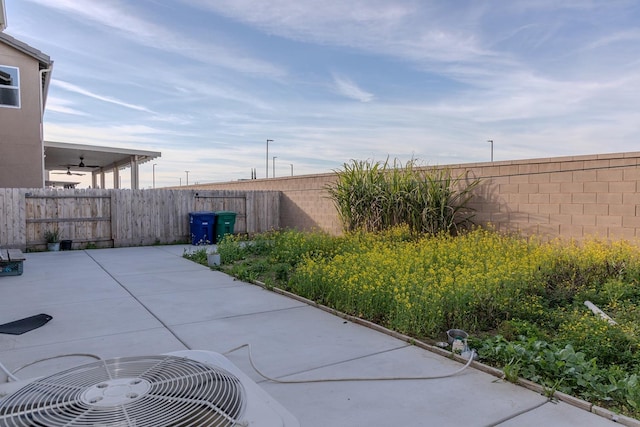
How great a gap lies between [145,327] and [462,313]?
3285 mm

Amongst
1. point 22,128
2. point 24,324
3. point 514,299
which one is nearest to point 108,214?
point 22,128

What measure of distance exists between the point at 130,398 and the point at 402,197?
8.44 metres

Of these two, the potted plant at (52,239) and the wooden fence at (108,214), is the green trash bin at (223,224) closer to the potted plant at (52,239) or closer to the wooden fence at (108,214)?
the wooden fence at (108,214)

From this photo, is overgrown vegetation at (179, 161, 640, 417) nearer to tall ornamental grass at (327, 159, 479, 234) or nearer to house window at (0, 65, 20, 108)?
tall ornamental grass at (327, 159, 479, 234)

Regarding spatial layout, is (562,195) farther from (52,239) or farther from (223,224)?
(52,239)

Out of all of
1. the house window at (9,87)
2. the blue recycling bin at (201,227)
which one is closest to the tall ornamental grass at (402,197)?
the blue recycling bin at (201,227)

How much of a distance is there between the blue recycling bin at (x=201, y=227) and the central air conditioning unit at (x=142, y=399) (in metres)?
11.1

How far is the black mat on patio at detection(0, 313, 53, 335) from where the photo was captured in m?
4.25

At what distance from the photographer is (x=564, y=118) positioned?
1068cm

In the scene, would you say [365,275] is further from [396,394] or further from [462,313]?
[396,394]

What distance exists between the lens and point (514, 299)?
469 cm

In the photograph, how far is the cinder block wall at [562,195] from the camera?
22.2ft

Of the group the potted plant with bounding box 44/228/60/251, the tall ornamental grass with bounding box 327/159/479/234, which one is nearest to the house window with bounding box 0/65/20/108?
the potted plant with bounding box 44/228/60/251

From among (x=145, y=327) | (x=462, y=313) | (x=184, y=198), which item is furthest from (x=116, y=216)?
(x=462, y=313)
